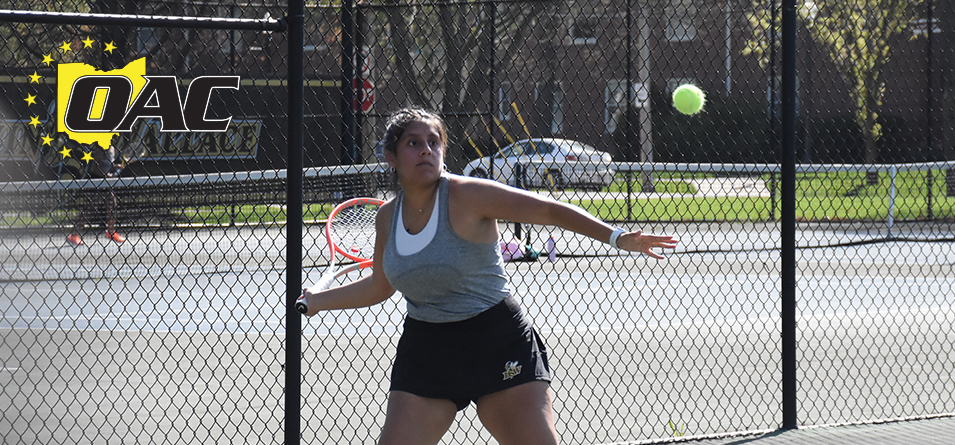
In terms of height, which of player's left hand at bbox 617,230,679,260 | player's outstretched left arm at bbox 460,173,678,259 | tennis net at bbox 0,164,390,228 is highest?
player's outstretched left arm at bbox 460,173,678,259

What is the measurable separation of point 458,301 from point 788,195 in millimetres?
2370

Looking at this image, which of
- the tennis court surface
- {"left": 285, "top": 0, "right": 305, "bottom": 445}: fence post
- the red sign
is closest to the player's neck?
{"left": 285, "top": 0, "right": 305, "bottom": 445}: fence post

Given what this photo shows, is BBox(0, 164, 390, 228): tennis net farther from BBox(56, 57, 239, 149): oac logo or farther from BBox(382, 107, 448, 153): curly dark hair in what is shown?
BBox(382, 107, 448, 153): curly dark hair

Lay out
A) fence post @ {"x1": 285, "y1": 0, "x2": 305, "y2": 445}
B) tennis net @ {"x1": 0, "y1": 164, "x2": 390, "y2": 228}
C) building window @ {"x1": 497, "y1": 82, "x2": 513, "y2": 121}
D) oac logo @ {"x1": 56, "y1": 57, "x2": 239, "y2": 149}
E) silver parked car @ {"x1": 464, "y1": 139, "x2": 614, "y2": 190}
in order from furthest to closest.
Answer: tennis net @ {"x1": 0, "y1": 164, "x2": 390, "y2": 228}
building window @ {"x1": 497, "y1": 82, "x2": 513, "y2": 121}
silver parked car @ {"x1": 464, "y1": 139, "x2": 614, "y2": 190}
oac logo @ {"x1": 56, "y1": 57, "x2": 239, "y2": 149}
fence post @ {"x1": 285, "y1": 0, "x2": 305, "y2": 445}

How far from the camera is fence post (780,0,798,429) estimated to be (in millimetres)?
4965

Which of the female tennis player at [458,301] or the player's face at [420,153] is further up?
the player's face at [420,153]

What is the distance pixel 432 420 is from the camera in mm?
3309

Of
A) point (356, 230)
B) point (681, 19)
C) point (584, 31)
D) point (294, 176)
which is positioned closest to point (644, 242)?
point (294, 176)

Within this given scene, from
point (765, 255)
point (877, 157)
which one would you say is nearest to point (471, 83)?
point (765, 255)

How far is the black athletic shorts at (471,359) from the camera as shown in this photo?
10.8 ft

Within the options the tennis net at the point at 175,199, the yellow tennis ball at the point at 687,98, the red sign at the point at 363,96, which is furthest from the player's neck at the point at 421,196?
the tennis net at the point at 175,199

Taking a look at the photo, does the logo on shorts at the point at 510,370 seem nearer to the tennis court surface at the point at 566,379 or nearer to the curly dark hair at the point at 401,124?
the curly dark hair at the point at 401,124

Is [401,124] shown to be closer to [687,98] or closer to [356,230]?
[356,230]

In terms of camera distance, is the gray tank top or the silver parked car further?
the silver parked car
